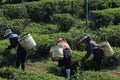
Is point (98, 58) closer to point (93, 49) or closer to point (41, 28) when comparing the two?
point (93, 49)

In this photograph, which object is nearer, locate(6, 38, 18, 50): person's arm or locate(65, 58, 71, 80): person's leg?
locate(65, 58, 71, 80): person's leg

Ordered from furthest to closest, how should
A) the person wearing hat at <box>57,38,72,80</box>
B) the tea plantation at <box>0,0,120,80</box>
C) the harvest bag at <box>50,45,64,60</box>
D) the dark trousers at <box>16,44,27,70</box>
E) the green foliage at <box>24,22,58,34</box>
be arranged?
1. the green foliage at <box>24,22,58,34</box>
2. the dark trousers at <box>16,44,27,70</box>
3. the person wearing hat at <box>57,38,72,80</box>
4. the harvest bag at <box>50,45,64,60</box>
5. the tea plantation at <box>0,0,120,80</box>

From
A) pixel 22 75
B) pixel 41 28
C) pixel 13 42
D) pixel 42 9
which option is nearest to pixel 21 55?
pixel 13 42

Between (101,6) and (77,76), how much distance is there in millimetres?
8933

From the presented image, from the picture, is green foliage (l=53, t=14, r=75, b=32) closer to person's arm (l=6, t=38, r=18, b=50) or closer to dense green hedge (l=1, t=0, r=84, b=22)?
dense green hedge (l=1, t=0, r=84, b=22)

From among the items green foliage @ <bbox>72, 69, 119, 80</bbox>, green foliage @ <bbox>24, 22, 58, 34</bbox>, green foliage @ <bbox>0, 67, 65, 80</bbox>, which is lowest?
green foliage @ <bbox>24, 22, 58, 34</bbox>

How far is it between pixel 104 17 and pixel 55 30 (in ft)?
6.40

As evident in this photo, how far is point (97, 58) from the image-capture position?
11945 mm

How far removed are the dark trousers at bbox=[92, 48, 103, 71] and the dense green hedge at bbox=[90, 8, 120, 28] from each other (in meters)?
4.65

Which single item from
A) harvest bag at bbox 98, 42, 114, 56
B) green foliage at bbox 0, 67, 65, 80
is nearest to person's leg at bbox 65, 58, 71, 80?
harvest bag at bbox 98, 42, 114, 56

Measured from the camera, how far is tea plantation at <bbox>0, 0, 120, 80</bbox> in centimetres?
1058

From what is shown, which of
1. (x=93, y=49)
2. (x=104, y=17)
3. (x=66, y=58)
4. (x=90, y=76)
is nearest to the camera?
(x=90, y=76)

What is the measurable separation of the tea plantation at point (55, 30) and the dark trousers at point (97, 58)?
162 mm

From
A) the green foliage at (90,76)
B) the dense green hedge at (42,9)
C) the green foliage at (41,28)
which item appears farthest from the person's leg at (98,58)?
the dense green hedge at (42,9)
